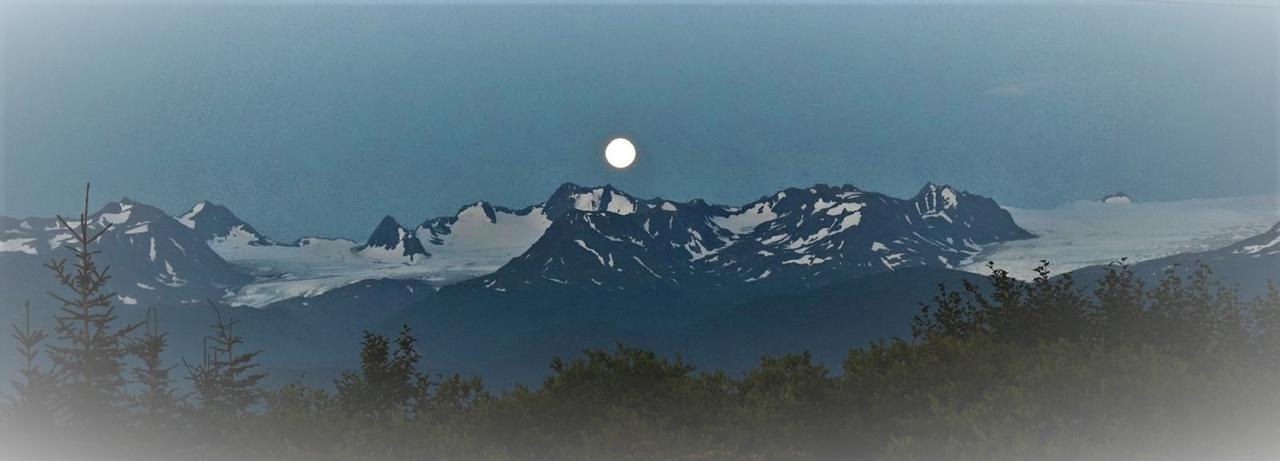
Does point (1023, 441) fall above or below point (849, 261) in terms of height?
below

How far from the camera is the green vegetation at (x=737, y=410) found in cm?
891

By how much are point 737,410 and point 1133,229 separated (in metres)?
5.87

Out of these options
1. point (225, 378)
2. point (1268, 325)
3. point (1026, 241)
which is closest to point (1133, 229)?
point (1026, 241)

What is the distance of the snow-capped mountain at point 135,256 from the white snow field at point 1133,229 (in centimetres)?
876

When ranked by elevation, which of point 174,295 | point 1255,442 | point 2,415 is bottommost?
point 1255,442

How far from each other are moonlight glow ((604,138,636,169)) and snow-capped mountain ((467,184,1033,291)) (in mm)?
397

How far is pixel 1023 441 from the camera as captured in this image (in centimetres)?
882

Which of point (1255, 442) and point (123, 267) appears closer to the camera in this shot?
point (1255, 442)

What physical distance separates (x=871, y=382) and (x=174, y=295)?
7.95m

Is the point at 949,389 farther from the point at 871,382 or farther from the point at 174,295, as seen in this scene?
the point at 174,295

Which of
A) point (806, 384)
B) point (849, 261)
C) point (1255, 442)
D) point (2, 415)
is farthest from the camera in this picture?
point (849, 261)

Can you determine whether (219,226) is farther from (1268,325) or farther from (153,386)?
(1268,325)

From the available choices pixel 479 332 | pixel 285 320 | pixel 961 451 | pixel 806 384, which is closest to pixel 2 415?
pixel 285 320

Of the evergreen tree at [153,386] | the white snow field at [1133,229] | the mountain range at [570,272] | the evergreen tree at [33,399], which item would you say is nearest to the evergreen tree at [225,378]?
the evergreen tree at [153,386]
